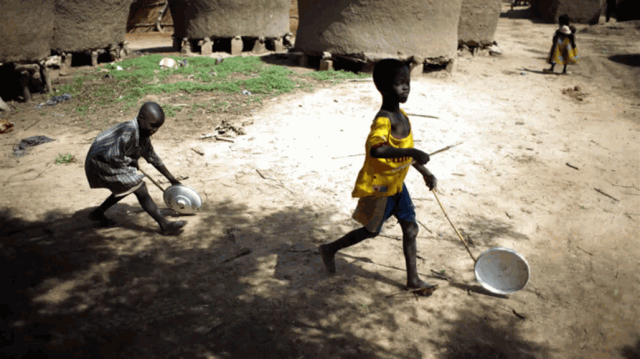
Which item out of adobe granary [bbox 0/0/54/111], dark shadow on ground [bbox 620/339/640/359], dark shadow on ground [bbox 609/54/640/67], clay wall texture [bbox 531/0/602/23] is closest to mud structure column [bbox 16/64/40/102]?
adobe granary [bbox 0/0/54/111]

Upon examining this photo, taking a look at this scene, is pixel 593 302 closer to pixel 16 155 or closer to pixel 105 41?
pixel 16 155

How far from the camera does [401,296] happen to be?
8.87 ft

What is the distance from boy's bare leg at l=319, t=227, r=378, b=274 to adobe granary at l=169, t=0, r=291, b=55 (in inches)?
342

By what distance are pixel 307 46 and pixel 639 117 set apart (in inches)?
236

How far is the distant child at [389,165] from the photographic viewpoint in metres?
2.34

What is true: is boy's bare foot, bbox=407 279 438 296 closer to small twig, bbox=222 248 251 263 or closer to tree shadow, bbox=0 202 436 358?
tree shadow, bbox=0 202 436 358

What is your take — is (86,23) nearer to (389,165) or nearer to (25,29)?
(25,29)

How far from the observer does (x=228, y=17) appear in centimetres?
1011

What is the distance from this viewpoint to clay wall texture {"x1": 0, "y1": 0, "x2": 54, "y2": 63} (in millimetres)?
6230

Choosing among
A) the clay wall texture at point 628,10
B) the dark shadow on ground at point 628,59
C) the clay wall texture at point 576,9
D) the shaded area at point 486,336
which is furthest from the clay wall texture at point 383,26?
the clay wall texture at point 628,10

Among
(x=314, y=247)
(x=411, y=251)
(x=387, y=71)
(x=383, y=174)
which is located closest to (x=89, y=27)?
(x=314, y=247)

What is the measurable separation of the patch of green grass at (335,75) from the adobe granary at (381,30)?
0.25 meters

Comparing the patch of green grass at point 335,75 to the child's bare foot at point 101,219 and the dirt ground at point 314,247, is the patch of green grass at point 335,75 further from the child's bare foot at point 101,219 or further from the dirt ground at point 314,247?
the child's bare foot at point 101,219

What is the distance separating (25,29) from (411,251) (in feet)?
23.3
